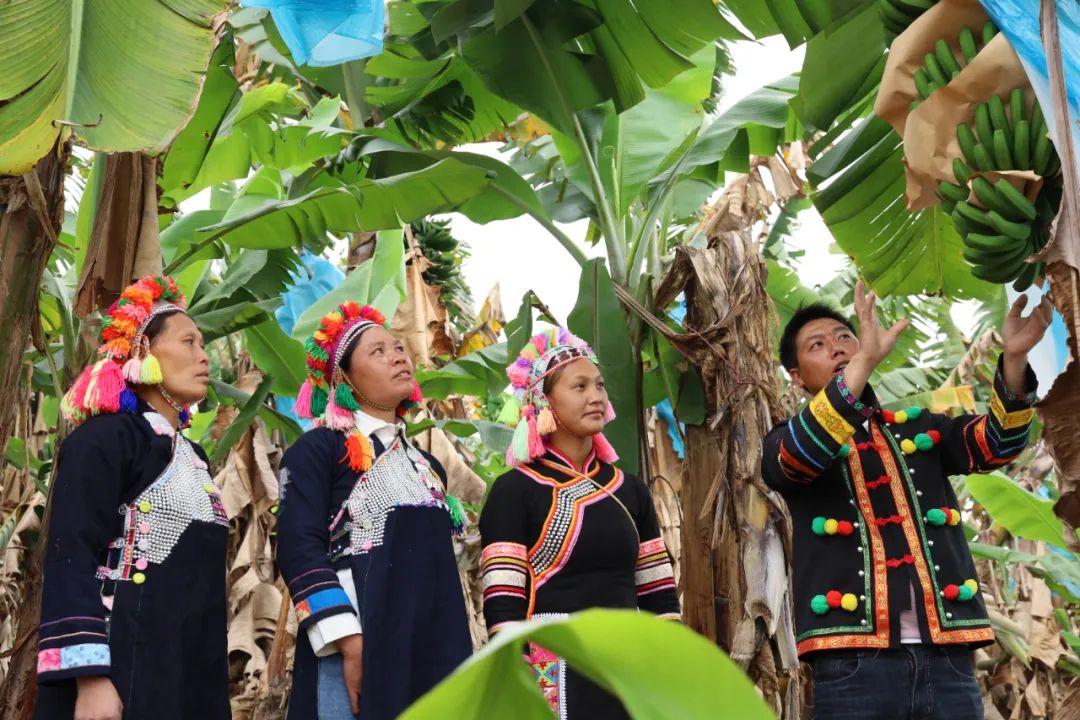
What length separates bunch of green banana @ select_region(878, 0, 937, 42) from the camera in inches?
97.3

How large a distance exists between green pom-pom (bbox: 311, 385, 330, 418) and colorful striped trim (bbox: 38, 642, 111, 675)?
98 cm

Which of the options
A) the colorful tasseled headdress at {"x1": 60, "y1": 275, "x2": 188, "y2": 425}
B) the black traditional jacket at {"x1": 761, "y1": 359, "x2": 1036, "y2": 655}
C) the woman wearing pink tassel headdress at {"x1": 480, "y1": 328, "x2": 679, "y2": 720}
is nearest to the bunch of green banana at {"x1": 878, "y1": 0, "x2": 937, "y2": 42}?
the black traditional jacket at {"x1": 761, "y1": 359, "x2": 1036, "y2": 655}

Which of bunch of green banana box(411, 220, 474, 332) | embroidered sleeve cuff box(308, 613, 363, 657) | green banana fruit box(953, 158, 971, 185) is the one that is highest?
bunch of green banana box(411, 220, 474, 332)

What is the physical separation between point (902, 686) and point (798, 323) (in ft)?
3.57

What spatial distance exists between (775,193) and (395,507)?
469 centimetres

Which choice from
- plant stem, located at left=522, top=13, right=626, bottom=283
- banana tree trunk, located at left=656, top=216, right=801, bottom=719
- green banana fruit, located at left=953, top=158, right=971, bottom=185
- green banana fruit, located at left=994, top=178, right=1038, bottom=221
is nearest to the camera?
green banana fruit, located at left=994, top=178, right=1038, bottom=221

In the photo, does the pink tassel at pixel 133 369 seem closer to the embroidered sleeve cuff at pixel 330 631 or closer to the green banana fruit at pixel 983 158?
the embroidered sleeve cuff at pixel 330 631

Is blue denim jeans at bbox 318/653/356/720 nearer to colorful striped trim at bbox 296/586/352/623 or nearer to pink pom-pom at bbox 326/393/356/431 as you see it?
colorful striped trim at bbox 296/586/352/623

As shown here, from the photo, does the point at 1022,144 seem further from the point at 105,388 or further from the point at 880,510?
the point at 105,388

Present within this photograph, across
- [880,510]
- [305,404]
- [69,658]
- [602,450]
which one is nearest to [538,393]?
[602,450]

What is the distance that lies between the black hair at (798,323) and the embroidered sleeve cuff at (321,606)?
57.6 inches

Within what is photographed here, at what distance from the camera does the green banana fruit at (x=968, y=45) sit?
2279 millimetres

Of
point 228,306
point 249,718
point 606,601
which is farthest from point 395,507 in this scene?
point 249,718

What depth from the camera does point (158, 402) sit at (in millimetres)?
3021
